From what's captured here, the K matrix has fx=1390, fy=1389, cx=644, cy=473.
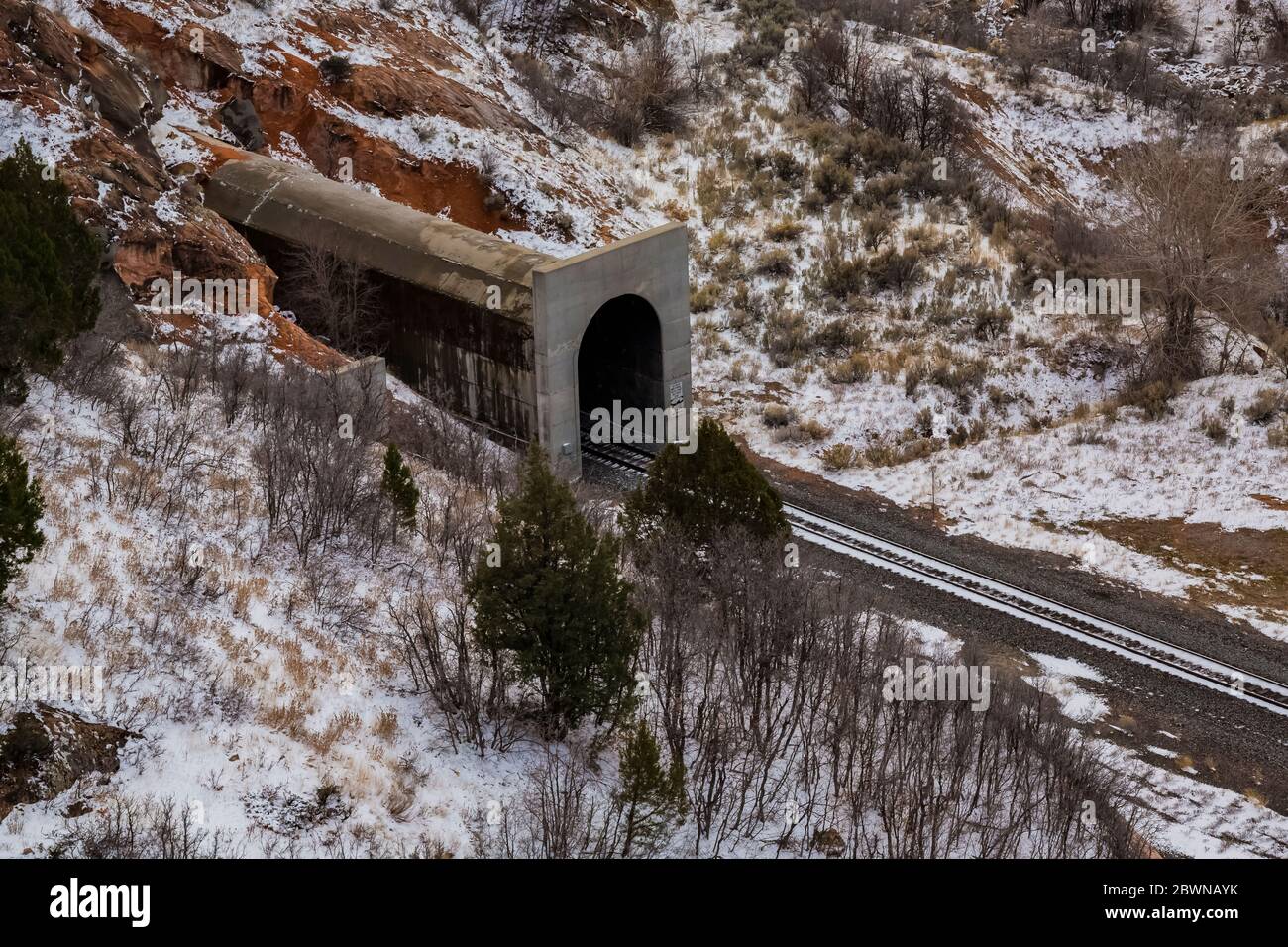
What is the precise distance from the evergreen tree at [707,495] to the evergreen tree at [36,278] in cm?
852

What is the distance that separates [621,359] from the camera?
30.9 m

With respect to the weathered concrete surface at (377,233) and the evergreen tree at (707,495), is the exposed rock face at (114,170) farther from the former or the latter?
the evergreen tree at (707,495)

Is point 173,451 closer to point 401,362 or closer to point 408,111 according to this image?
point 401,362

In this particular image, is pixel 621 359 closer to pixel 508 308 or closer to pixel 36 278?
pixel 508 308

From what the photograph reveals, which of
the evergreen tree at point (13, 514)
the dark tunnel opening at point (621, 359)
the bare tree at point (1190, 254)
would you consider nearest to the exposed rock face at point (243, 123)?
the dark tunnel opening at point (621, 359)

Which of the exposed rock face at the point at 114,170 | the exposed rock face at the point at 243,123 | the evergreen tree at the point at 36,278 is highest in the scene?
the exposed rock face at the point at 243,123

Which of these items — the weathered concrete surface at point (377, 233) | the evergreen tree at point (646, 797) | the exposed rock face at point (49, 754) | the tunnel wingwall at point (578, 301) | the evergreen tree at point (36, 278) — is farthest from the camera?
the weathered concrete surface at point (377, 233)

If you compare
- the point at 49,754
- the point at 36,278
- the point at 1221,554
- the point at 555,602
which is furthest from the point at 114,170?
the point at 1221,554

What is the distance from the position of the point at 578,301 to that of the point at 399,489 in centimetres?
878

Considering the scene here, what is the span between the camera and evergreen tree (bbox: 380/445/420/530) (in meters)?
20.0

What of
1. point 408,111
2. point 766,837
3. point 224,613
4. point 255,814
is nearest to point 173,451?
point 224,613

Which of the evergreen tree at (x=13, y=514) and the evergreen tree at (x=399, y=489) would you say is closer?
the evergreen tree at (x=13, y=514)

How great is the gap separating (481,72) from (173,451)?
29311 mm

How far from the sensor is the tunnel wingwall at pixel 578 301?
89.4 ft
